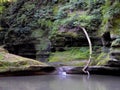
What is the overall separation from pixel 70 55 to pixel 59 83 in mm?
4087

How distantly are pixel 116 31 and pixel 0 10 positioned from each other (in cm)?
897

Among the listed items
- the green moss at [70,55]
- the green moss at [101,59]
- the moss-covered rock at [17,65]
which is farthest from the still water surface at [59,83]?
the green moss at [70,55]

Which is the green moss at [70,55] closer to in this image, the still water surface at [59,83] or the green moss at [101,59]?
the green moss at [101,59]

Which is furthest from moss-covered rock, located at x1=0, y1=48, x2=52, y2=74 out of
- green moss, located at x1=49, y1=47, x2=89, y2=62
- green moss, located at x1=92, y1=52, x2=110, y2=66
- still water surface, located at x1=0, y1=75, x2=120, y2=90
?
green moss, located at x1=92, y1=52, x2=110, y2=66

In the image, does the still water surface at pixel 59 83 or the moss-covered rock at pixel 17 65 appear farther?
the moss-covered rock at pixel 17 65

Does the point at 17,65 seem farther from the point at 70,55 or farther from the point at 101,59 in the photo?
the point at 101,59

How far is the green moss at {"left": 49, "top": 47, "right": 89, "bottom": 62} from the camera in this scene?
49.4 ft

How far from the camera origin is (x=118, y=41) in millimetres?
12594

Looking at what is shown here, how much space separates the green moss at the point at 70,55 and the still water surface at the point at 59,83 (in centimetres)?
176

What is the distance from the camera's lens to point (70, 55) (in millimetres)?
15453

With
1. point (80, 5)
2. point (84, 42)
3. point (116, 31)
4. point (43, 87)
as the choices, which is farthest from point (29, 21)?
point (43, 87)

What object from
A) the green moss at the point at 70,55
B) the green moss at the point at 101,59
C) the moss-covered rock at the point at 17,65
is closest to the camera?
the green moss at the point at 101,59

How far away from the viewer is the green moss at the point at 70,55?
1506 cm

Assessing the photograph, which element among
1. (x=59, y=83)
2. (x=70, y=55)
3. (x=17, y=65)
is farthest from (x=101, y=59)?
(x=17, y=65)
